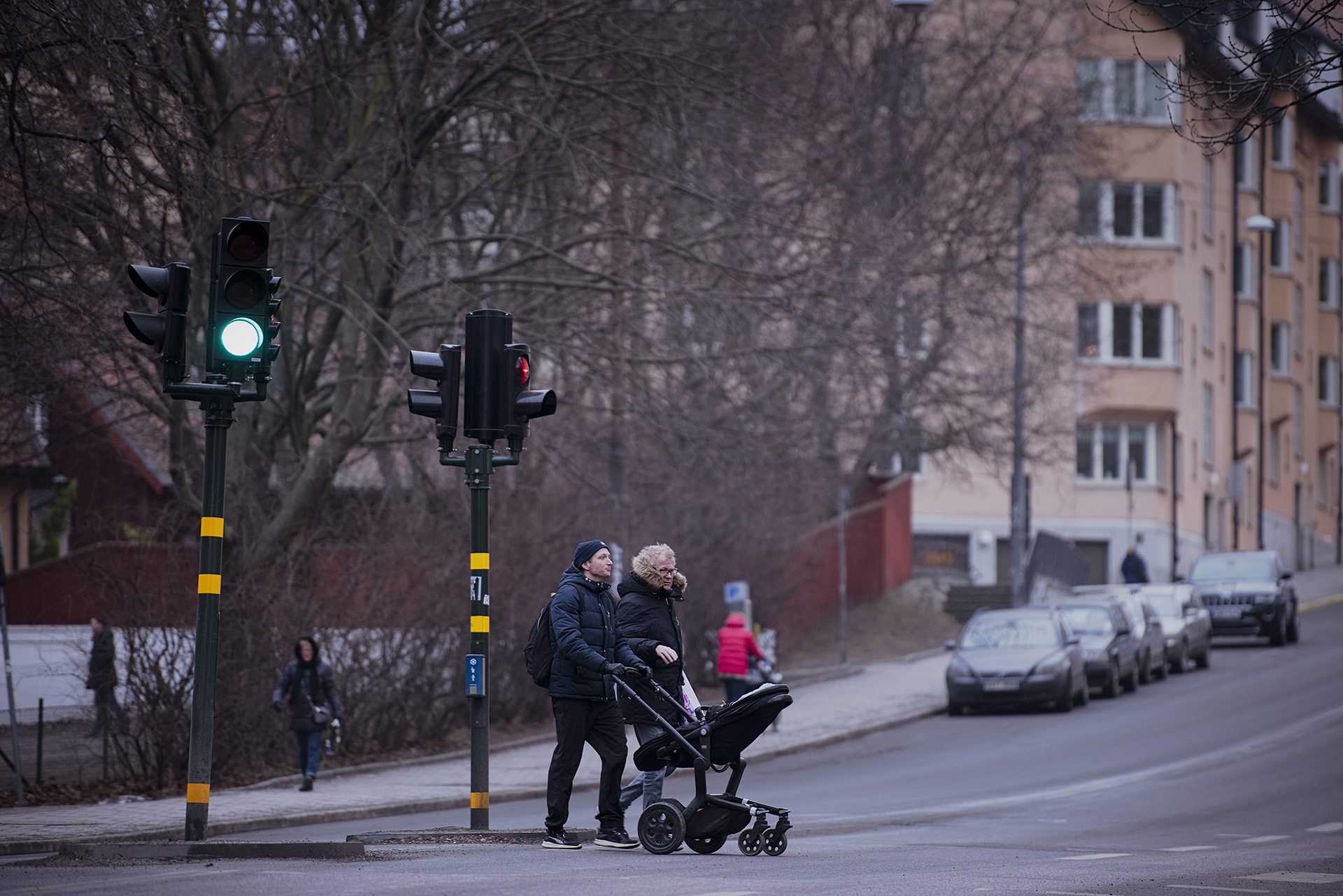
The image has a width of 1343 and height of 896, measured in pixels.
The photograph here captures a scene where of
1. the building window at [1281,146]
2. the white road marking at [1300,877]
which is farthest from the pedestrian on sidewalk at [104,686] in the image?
the building window at [1281,146]

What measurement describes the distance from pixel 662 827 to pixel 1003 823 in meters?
4.55

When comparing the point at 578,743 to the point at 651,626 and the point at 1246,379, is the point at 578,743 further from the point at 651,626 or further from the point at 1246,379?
the point at 1246,379

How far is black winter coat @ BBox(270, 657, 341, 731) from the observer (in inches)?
657

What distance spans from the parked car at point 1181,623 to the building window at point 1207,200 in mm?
22789

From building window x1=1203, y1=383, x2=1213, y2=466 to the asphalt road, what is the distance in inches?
1001

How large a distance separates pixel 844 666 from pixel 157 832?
1841 cm

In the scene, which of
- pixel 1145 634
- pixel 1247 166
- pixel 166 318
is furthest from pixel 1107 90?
pixel 166 318

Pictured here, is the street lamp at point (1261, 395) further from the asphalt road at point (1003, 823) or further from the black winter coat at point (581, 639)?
the black winter coat at point (581, 639)

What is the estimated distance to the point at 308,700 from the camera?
16766 millimetres

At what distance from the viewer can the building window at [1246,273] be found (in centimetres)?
5628

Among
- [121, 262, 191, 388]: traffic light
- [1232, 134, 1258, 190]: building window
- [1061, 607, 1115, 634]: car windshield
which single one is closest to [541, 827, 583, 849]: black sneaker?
[121, 262, 191, 388]: traffic light

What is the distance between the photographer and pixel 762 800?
15.8m

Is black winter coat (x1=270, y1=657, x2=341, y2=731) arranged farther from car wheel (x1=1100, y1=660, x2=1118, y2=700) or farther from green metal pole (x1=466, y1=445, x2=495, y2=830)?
car wheel (x1=1100, y1=660, x2=1118, y2=700)

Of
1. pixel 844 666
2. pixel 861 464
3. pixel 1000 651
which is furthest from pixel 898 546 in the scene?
pixel 1000 651
